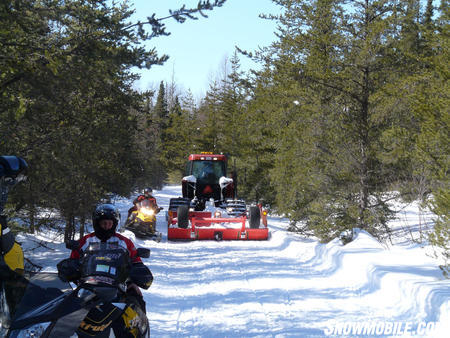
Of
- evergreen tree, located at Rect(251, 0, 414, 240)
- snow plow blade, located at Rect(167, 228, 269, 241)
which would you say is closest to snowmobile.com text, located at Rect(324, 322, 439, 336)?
evergreen tree, located at Rect(251, 0, 414, 240)

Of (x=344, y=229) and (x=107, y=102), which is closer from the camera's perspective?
(x=344, y=229)

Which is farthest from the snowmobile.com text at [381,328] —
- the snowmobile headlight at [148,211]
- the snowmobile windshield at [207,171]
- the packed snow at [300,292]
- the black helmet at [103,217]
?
the snowmobile windshield at [207,171]

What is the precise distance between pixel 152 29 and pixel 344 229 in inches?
300

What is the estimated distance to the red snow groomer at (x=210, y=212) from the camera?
13992 mm

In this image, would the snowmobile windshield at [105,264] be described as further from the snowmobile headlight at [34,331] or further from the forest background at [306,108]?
the forest background at [306,108]

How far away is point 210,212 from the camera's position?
1620 centimetres

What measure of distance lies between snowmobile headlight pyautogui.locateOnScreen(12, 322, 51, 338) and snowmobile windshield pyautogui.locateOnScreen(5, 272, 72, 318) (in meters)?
0.16

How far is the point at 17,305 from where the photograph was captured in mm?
2945

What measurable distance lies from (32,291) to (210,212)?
13145mm

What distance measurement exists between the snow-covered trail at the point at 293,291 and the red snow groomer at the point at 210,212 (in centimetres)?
256

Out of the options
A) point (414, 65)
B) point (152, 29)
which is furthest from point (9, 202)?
point (414, 65)

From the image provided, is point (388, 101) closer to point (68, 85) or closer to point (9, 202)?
point (68, 85)

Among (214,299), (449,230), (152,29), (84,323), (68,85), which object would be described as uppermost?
(152,29)

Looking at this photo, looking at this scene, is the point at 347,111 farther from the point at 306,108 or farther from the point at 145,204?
the point at 145,204
